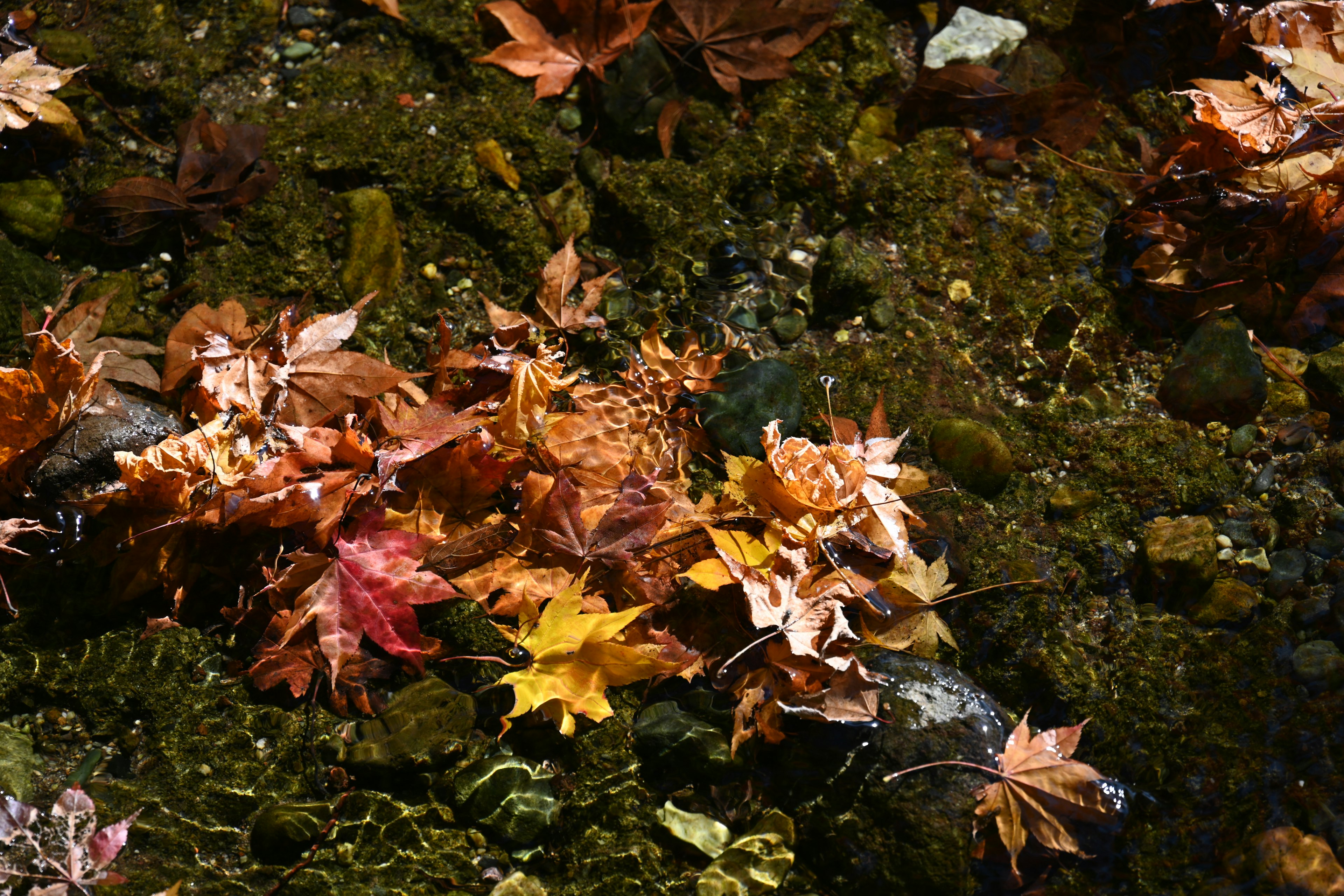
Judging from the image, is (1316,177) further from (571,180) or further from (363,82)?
(363,82)

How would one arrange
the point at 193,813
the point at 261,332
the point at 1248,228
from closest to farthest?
the point at 193,813
the point at 261,332
the point at 1248,228

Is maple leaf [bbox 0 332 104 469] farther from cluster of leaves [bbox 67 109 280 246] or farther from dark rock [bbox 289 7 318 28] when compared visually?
dark rock [bbox 289 7 318 28]

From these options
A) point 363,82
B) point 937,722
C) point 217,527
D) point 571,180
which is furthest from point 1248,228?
point 217,527

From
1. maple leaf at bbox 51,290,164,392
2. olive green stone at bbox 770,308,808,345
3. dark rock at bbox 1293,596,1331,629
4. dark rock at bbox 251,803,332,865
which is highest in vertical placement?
maple leaf at bbox 51,290,164,392

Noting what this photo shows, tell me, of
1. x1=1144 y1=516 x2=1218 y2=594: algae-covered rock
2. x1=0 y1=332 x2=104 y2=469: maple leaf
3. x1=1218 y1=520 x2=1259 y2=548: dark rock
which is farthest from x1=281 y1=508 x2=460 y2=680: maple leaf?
x1=1218 y1=520 x2=1259 y2=548: dark rock

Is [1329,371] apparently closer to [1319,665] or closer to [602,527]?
[1319,665]

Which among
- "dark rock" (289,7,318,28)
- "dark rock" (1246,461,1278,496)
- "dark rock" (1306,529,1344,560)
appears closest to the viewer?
"dark rock" (1306,529,1344,560)
